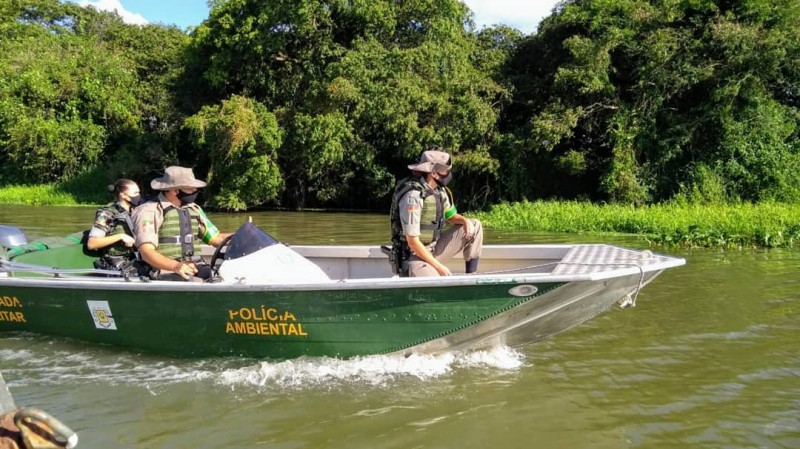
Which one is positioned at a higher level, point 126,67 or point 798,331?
point 126,67

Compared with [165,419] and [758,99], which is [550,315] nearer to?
[165,419]

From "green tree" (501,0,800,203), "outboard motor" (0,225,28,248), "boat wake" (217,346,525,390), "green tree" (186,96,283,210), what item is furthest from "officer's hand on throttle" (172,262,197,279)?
"green tree" (186,96,283,210)

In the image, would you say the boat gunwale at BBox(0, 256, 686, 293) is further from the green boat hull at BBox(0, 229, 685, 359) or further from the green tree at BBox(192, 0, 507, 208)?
the green tree at BBox(192, 0, 507, 208)

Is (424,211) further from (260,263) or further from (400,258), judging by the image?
(260,263)

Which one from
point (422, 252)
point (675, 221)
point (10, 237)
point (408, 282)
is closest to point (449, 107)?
point (675, 221)

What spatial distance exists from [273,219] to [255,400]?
16.7 metres

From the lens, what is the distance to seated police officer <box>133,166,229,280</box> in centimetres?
501

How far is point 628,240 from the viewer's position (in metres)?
12.5

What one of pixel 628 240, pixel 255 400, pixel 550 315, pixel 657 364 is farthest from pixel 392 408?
pixel 628 240

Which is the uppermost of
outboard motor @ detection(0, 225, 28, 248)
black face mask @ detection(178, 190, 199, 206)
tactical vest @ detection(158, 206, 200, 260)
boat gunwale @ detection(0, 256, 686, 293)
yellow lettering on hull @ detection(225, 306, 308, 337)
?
black face mask @ detection(178, 190, 199, 206)

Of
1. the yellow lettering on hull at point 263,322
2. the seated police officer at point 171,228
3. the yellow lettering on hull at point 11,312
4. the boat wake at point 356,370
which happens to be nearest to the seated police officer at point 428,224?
the boat wake at point 356,370

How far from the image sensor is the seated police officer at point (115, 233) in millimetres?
5832

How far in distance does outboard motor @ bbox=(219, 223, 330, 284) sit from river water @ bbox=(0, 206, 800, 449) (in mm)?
675

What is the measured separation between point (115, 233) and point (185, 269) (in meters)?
1.36
